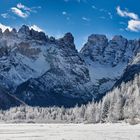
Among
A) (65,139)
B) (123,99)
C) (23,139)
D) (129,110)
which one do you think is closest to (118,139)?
(65,139)

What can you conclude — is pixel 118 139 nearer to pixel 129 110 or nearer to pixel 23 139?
pixel 23 139

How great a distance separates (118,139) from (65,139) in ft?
27.0

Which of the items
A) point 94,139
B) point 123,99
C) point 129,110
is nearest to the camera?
point 94,139

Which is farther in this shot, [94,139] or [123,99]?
[123,99]

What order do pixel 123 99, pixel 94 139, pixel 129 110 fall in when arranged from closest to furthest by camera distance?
1. pixel 94 139
2. pixel 129 110
3. pixel 123 99

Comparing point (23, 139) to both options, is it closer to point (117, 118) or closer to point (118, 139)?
point (118, 139)

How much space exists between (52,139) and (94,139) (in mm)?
6523

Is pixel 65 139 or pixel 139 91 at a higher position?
pixel 139 91

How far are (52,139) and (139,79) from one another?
131594 mm

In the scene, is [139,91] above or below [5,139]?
above

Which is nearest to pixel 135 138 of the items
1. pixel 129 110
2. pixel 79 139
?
pixel 79 139

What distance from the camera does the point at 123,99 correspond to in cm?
18900

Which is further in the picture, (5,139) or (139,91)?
(139,91)

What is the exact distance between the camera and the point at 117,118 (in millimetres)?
179000
